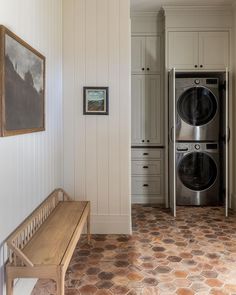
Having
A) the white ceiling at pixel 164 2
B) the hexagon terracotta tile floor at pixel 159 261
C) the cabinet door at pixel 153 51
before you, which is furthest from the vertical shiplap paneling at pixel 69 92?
the cabinet door at pixel 153 51

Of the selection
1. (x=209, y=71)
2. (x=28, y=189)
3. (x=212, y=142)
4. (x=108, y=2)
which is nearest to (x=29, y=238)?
(x=28, y=189)

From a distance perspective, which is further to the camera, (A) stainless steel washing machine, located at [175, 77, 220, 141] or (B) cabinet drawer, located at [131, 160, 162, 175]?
(B) cabinet drawer, located at [131, 160, 162, 175]

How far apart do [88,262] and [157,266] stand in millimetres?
593

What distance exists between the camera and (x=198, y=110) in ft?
14.0

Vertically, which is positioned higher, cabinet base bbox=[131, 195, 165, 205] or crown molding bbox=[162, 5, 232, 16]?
crown molding bbox=[162, 5, 232, 16]

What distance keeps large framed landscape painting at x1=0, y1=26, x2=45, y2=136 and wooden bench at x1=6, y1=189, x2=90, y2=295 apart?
0.67 meters

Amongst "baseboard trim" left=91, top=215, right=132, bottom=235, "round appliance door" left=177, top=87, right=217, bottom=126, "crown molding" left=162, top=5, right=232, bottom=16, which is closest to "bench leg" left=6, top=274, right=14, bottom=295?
"baseboard trim" left=91, top=215, right=132, bottom=235

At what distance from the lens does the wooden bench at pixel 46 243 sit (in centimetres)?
167

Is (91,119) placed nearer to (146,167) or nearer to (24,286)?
(146,167)

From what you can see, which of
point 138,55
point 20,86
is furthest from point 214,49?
point 20,86

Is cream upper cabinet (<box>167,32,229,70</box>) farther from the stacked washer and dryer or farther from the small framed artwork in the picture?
the small framed artwork

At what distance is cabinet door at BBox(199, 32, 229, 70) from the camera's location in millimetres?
4242

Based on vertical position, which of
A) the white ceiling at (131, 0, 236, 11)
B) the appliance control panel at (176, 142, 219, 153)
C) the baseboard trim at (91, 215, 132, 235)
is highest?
the white ceiling at (131, 0, 236, 11)

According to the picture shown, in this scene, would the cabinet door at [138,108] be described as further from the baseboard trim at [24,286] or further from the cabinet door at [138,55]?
the baseboard trim at [24,286]
